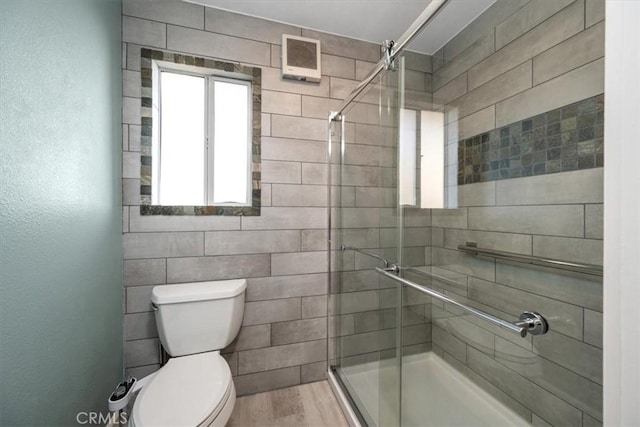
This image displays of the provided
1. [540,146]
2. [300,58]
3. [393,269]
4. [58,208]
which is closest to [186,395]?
[58,208]

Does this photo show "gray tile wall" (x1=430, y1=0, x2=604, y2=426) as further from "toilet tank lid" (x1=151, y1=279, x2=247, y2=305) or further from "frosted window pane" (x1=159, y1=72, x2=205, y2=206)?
"frosted window pane" (x1=159, y1=72, x2=205, y2=206)

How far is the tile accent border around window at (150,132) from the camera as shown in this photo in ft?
4.96

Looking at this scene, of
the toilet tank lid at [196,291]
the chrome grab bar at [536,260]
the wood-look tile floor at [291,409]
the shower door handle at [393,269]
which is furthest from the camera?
the wood-look tile floor at [291,409]

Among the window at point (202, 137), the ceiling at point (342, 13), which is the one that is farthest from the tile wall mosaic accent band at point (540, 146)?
the window at point (202, 137)

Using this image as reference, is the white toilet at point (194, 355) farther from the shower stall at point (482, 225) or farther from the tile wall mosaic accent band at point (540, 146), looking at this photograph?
the tile wall mosaic accent band at point (540, 146)

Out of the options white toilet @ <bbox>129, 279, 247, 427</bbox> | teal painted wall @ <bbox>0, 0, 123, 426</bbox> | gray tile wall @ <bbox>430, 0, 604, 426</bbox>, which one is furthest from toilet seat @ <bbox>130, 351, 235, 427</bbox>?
gray tile wall @ <bbox>430, 0, 604, 426</bbox>

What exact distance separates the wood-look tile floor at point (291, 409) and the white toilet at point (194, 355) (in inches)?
17.3

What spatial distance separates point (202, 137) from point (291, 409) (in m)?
1.77

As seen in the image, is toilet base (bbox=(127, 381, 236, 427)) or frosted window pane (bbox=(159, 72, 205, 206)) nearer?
toilet base (bbox=(127, 381, 236, 427))

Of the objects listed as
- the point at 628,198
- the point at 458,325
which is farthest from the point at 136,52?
the point at 458,325

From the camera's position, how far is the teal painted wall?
0.75 m

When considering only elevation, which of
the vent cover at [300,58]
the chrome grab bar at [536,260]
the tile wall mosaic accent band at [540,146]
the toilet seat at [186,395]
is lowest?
the toilet seat at [186,395]

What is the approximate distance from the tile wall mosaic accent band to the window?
127 centimetres

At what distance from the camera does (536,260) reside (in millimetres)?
913
